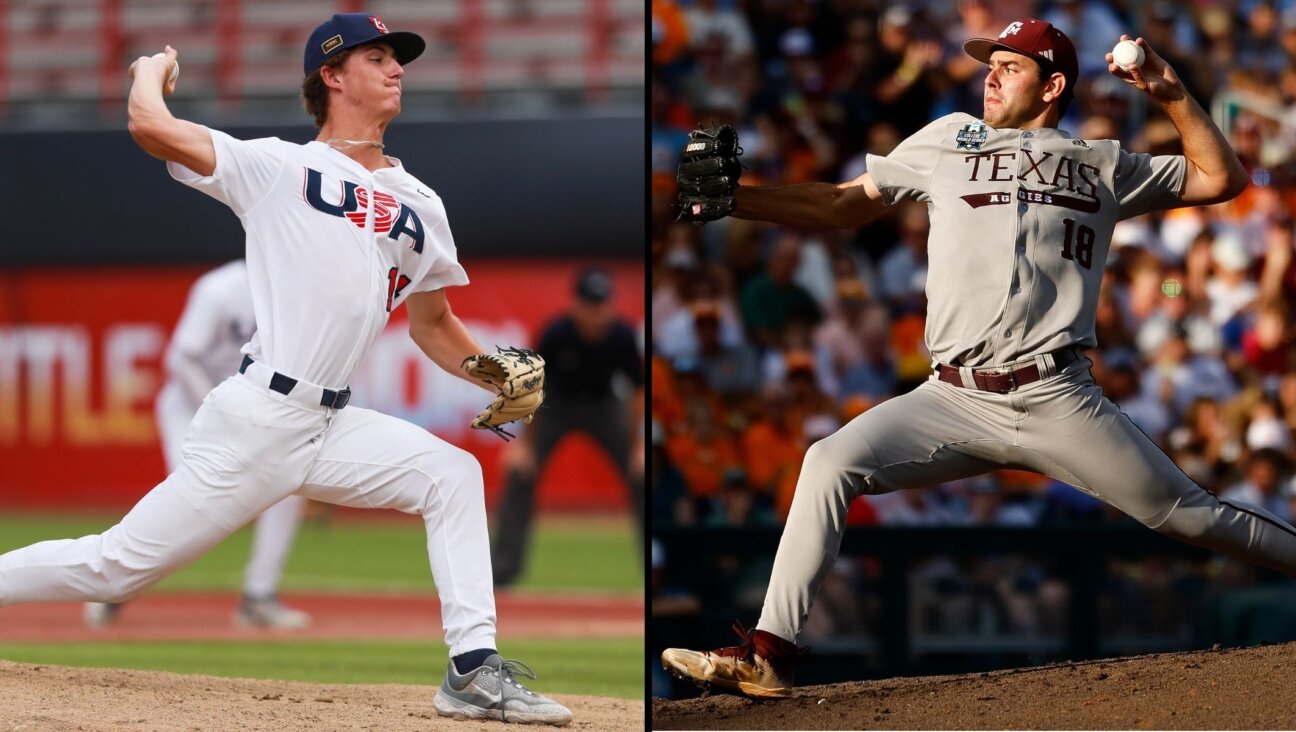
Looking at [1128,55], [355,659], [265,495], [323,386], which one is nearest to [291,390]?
[323,386]

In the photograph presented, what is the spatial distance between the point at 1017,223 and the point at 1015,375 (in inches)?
14.8

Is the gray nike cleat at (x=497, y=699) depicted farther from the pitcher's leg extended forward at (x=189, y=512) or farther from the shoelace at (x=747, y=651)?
the pitcher's leg extended forward at (x=189, y=512)

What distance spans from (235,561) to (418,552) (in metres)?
1.37

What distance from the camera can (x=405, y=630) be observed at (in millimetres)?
8117

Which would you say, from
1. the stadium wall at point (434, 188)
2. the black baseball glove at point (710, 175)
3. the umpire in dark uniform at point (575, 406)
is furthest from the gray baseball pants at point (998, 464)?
the stadium wall at point (434, 188)

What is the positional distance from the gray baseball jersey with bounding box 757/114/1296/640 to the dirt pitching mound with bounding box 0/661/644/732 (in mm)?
1024

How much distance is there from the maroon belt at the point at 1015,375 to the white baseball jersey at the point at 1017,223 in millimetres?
32

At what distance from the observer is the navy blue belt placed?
395 centimetres

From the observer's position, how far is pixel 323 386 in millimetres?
3990

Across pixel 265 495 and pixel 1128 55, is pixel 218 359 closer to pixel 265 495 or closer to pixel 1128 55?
pixel 265 495

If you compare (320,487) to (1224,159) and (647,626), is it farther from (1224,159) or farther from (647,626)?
(1224,159)

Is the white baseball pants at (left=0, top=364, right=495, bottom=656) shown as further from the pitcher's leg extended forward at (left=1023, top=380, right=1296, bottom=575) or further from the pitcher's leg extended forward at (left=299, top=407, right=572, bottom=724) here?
the pitcher's leg extended forward at (left=1023, top=380, right=1296, bottom=575)

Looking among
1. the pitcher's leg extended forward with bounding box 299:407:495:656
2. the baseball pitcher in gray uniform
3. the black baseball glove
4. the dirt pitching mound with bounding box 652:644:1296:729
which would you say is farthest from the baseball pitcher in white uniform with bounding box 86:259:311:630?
the baseball pitcher in gray uniform

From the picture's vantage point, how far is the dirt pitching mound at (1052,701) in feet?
12.8
